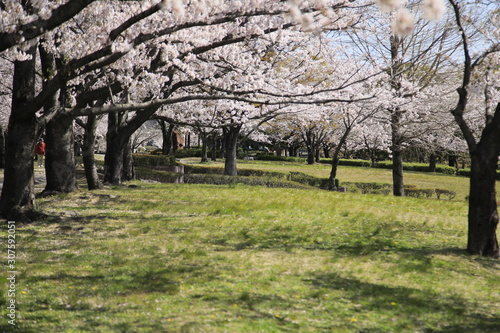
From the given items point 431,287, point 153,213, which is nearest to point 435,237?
point 431,287

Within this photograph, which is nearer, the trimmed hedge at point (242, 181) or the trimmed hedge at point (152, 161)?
the trimmed hedge at point (242, 181)

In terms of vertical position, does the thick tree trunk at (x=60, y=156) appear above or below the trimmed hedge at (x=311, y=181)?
above

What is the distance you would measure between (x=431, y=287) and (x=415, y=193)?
846 inches

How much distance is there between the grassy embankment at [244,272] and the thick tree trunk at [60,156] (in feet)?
3.05

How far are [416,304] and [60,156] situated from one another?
10.9m

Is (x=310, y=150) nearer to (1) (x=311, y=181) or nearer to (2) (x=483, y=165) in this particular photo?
(1) (x=311, y=181)

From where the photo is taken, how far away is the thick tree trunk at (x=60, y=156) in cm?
1334

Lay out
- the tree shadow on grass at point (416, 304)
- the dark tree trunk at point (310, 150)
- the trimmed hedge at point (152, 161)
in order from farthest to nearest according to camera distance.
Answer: the dark tree trunk at point (310, 150) < the trimmed hedge at point (152, 161) < the tree shadow on grass at point (416, 304)

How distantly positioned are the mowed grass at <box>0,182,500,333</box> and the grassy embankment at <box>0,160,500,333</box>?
0.08 ft

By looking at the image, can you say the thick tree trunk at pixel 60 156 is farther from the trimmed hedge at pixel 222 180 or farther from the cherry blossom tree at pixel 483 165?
the cherry blossom tree at pixel 483 165

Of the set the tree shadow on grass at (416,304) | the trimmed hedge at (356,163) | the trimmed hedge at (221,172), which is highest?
the trimmed hedge at (356,163)

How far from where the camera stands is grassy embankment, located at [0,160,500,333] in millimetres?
5426

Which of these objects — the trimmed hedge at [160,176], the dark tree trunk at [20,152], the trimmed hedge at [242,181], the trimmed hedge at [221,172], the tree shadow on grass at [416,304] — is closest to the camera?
the tree shadow on grass at [416,304]

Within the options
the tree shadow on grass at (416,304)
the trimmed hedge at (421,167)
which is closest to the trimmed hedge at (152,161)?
the trimmed hedge at (421,167)
